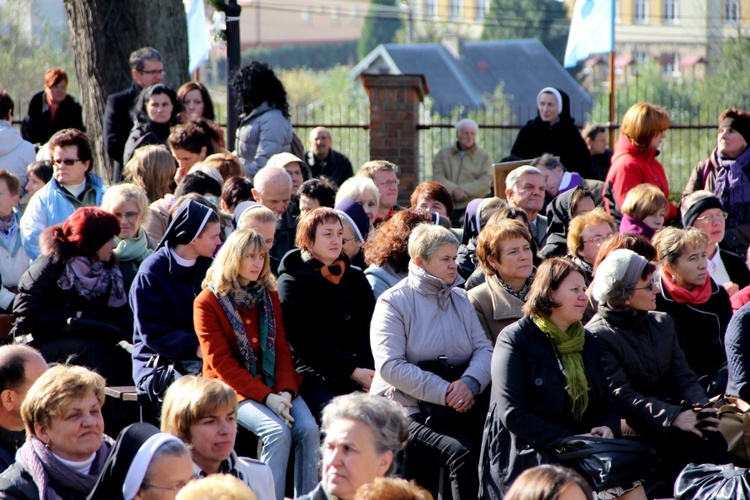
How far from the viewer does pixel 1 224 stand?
23.8ft

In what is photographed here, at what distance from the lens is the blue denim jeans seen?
5.53 metres

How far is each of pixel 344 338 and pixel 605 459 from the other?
1809mm

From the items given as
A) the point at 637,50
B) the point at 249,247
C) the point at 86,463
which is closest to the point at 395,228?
the point at 249,247

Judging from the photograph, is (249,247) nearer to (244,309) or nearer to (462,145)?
(244,309)

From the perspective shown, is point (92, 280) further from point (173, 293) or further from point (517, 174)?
point (517, 174)

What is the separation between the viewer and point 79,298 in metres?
6.23

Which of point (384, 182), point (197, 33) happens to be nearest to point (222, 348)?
point (384, 182)

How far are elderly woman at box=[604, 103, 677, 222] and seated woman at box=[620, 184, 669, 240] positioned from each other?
97 cm

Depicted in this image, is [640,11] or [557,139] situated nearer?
[557,139]

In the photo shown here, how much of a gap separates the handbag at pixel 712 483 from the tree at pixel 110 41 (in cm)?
750

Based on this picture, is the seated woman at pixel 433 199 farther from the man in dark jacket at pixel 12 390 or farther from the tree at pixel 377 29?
the tree at pixel 377 29

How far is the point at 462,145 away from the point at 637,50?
74173mm

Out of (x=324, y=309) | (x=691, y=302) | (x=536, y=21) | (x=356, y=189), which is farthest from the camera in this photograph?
(x=536, y=21)

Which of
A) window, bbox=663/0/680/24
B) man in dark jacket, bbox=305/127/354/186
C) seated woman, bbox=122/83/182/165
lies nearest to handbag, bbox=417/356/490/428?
seated woman, bbox=122/83/182/165
